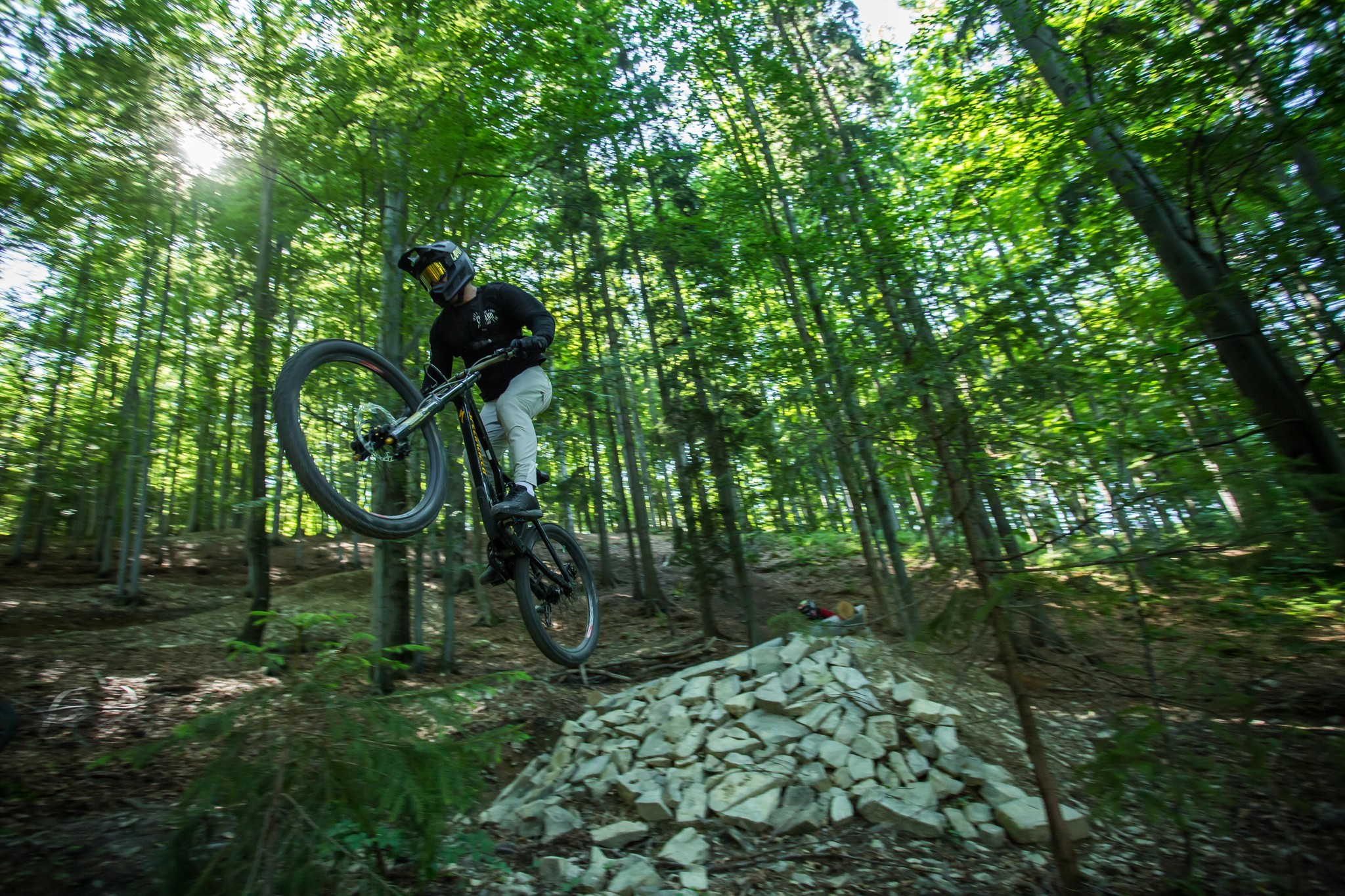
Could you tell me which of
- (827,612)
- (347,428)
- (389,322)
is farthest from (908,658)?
(389,322)

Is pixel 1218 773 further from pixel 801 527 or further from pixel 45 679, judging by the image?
pixel 801 527

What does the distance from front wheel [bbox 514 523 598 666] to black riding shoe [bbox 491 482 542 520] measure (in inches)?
13.9

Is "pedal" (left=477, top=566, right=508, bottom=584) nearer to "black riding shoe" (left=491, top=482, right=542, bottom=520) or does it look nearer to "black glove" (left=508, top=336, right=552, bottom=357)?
"black riding shoe" (left=491, top=482, right=542, bottom=520)

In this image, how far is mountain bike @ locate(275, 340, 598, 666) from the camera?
274cm

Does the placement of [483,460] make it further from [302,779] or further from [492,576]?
[302,779]

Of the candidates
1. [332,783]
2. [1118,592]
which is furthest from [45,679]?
[1118,592]

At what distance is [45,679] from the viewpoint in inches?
261

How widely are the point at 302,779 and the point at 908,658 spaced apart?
21.0 feet

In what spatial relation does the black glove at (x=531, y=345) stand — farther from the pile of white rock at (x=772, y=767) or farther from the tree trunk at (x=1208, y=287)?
the tree trunk at (x=1208, y=287)

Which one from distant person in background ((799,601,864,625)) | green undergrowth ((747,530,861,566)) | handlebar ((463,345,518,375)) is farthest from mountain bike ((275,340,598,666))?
green undergrowth ((747,530,861,566))

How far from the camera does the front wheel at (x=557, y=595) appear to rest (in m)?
3.84

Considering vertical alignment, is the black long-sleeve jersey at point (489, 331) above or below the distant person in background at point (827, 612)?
above

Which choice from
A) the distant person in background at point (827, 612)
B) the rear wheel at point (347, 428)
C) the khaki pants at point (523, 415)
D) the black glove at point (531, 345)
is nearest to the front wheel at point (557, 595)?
the khaki pants at point (523, 415)

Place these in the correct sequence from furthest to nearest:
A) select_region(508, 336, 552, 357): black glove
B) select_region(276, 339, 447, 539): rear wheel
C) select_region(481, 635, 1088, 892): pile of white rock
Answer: select_region(481, 635, 1088, 892): pile of white rock
select_region(508, 336, 552, 357): black glove
select_region(276, 339, 447, 539): rear wheel
